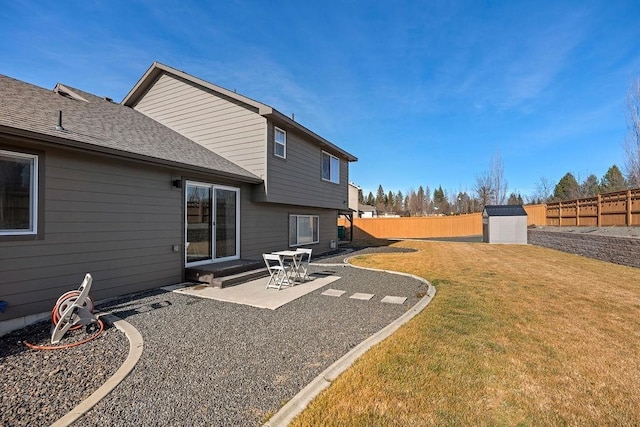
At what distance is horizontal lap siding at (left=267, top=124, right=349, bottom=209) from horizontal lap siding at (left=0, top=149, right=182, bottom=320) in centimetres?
354

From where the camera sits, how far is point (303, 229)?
1436cm

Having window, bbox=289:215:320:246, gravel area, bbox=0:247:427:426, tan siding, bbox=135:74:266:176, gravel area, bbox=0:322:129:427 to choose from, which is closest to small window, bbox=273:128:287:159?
tan siding, bbox=135:74:266:176

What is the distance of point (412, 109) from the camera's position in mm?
18266

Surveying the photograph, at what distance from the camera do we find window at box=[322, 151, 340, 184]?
14.2m

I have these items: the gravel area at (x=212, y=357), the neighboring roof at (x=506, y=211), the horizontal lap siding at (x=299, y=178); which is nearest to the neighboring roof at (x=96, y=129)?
the horizontal lap siding at (x=299, y=178)

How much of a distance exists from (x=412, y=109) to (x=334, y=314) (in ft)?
53.7

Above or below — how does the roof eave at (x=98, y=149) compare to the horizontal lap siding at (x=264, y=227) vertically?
above

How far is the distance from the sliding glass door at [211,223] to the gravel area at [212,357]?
2095mm

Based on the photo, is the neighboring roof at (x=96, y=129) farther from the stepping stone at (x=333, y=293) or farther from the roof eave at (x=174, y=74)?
the stepping stone at (x=333, y=293)

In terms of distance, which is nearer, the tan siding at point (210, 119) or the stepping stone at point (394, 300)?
the stepping stone at point (394, 300)

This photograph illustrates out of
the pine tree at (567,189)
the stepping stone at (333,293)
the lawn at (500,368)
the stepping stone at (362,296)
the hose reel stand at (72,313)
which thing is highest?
the pine tree at (567,189)

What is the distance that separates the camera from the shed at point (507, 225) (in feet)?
67.2

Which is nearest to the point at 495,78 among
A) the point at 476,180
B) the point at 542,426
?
the point at 542,426

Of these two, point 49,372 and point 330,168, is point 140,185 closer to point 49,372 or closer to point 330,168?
point 49,372
